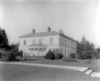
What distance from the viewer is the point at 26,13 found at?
652 cm

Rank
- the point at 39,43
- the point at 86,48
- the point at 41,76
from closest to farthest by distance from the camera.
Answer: the point at 41,76 → the point at 39,43 → the point at 86,48

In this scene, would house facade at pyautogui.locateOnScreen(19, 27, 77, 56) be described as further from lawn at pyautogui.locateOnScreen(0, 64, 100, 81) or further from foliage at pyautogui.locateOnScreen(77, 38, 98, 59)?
lawn at pyautogui.locateOnScreen(0, 64, 100, 81)

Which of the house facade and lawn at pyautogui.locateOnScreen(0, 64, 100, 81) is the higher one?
the house facade

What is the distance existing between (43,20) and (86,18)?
2602 mm

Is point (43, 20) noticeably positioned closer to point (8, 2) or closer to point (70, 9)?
point (70, 9)

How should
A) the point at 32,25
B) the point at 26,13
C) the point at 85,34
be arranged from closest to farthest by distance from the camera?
the point at 26,13 → the point at 32,25 → the point at 85,34

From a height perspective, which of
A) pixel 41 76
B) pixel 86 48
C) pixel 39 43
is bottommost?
pixel 41 76

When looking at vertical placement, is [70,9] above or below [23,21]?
above

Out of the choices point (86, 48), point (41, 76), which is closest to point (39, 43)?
point (41, 76)

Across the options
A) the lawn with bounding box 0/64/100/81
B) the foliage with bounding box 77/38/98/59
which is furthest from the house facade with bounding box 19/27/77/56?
the lawn with bounding box 0/64/100/81

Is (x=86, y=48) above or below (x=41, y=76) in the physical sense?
above

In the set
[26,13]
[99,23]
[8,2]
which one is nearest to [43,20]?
[26,13]

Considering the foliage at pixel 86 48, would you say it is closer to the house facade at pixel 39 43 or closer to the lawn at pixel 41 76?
the house facade at pixel 39 43

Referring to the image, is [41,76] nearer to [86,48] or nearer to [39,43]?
[39,43]
